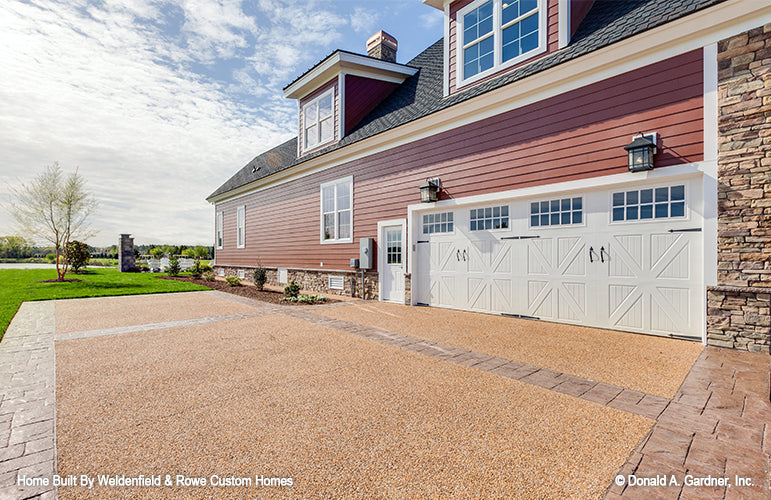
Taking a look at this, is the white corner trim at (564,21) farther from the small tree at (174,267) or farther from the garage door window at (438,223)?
the small tree at (174,267)

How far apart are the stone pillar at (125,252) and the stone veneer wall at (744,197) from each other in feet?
87.3

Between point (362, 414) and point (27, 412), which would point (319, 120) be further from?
point (362, 414)

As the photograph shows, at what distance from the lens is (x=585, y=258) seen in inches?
237

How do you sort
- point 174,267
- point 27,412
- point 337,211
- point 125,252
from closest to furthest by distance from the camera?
point 27,412 → point 337,211 → point 174,267 → point 125,252

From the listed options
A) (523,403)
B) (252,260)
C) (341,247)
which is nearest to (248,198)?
(252,260)

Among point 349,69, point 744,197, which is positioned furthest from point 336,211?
point 744,197

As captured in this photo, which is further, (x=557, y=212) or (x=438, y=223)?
(x=438, y=223)

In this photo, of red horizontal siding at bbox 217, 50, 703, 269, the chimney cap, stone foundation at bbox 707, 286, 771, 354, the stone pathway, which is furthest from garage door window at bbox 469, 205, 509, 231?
the chimney cap

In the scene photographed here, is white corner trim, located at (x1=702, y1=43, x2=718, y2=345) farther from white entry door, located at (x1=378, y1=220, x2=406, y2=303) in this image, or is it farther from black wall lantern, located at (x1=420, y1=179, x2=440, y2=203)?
white entry door, located at (x1=378, y1=220, x2=406, y2=303)

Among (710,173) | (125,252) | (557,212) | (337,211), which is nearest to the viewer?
(710,173)

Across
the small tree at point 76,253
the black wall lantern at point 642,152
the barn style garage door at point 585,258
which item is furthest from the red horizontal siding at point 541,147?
the small tree at point 76,253

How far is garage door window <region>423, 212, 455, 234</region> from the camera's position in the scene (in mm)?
8266

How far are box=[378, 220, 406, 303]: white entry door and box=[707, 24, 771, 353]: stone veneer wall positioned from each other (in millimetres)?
6050

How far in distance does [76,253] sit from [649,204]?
22.7 meters
